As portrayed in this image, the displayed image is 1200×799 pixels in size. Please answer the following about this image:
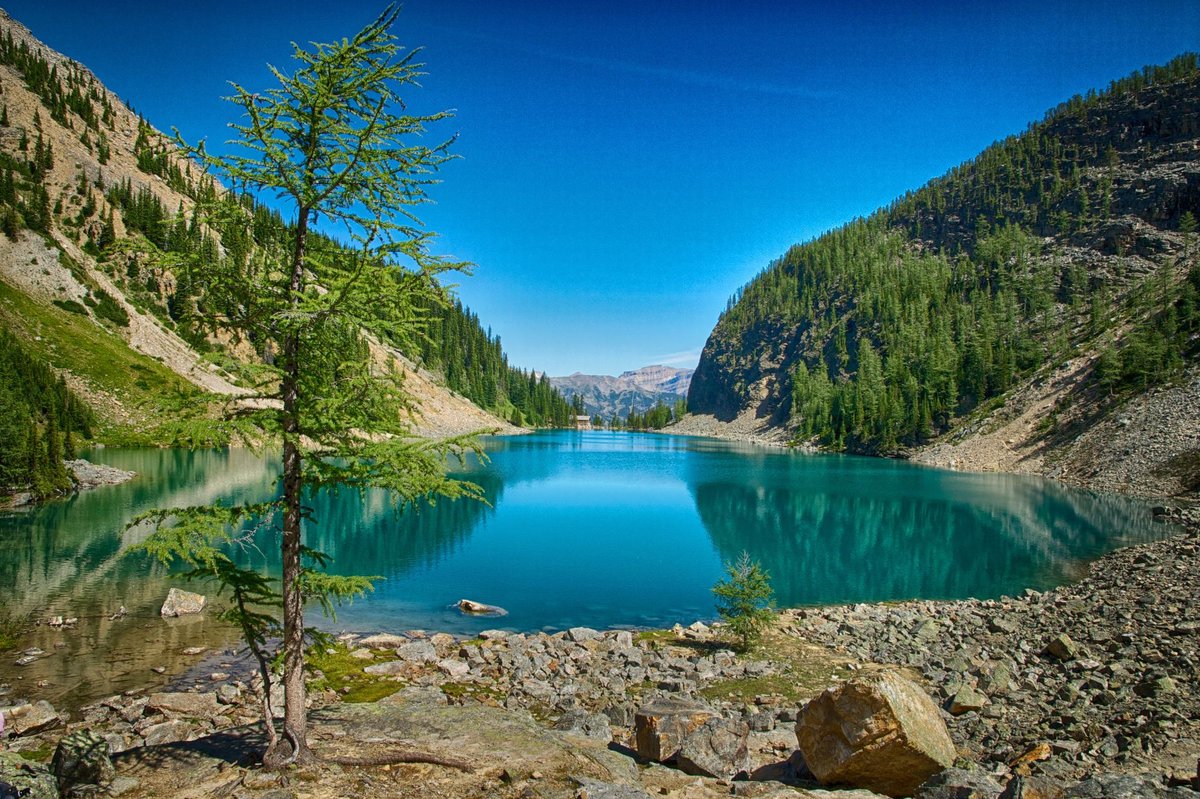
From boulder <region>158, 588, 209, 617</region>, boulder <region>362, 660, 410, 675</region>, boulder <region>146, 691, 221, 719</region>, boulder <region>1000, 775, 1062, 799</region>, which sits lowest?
boulder <region>362, 660, 410, 675</region>

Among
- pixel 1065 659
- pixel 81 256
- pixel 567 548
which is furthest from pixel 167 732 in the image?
pixel 81 256

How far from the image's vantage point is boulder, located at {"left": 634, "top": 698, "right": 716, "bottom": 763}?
32.3ft

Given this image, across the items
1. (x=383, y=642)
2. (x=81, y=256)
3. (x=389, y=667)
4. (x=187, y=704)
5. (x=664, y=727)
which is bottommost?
(x=383, y=642)

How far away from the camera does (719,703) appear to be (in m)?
14.0

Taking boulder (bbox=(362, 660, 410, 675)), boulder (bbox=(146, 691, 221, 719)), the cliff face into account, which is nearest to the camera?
boulder (bbox=(146, 691, 221, 719))

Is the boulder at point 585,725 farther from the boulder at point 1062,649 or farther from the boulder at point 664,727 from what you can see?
the boulder at point 1062,649

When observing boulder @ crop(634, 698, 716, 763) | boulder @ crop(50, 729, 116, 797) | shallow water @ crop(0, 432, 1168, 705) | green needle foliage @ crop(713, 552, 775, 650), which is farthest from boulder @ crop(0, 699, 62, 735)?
green needle foliage @ crop(713, 552, 775, 650)

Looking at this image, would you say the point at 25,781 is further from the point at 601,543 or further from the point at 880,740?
the point at 601,543

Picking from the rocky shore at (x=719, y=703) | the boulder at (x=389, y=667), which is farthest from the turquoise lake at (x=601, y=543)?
the rocky shore at (x=719, y=703)

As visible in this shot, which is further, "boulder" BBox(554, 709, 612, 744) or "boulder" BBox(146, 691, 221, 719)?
"boulder" BBox(146, 691, 221, 719)

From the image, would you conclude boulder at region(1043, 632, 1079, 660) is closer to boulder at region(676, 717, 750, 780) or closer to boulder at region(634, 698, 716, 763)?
boulder at region(676, 717, 750, 780)

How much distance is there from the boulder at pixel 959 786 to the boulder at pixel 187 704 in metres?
12.8

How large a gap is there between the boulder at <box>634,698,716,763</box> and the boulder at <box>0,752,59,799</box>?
760 centimetres

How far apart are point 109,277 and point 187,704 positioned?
5916 cm
